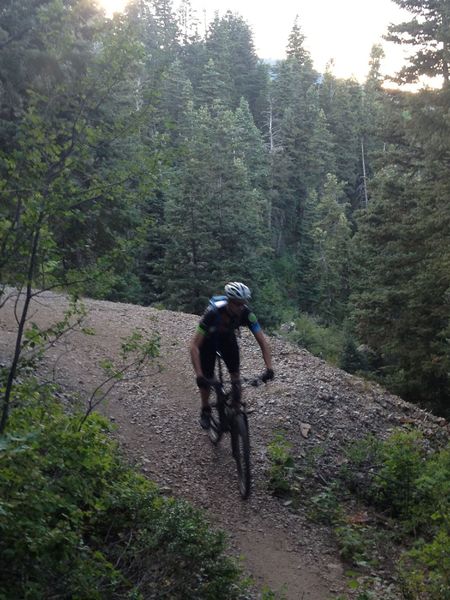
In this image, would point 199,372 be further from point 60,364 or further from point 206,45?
point 206,45

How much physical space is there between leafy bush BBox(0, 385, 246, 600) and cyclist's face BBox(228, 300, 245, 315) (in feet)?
5.67

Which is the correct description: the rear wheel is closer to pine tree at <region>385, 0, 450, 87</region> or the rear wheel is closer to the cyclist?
the cyclist

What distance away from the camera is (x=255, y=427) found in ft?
26.5

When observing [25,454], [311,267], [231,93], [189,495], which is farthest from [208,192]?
[231,93]

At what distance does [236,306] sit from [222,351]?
67cm

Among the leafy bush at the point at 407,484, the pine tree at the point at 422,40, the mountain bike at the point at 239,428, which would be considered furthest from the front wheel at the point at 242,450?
the pine tree at the point at 422,40

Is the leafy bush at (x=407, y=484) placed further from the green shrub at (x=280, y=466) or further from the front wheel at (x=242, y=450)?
the front wheel at (x=242, y=450)

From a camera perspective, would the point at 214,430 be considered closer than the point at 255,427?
Yes

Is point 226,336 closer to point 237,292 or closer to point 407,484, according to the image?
point 237,292

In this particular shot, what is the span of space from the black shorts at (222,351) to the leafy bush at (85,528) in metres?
1.50

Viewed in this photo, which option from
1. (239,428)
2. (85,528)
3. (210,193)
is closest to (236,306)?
(239,428)

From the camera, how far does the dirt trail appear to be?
216 inches

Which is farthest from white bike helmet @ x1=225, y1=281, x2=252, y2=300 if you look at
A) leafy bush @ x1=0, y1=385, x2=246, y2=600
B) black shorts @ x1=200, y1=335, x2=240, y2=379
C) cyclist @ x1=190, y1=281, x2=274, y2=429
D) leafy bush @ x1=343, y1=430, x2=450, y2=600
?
leafy bush @ x1=343, y1=430, x2=450, y2=600

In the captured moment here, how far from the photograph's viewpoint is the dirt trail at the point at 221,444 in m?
5.48
